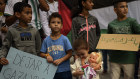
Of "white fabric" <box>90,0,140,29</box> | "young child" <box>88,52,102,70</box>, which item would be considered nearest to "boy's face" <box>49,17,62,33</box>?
"young child" <box>88,52,102,70</box>

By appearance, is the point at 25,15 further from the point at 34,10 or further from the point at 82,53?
the point at 82,53

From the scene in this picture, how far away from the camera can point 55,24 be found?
2.21 meters

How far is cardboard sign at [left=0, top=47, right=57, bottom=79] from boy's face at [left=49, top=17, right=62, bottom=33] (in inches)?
16.4

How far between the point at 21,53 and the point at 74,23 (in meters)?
0.91

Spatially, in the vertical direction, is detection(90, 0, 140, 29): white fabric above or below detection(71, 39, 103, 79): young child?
above

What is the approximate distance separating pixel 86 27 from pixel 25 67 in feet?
3.44

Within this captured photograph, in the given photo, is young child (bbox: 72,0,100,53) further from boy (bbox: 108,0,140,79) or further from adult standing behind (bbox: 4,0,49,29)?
adult standing behind (bbox: 4,0,49,29)

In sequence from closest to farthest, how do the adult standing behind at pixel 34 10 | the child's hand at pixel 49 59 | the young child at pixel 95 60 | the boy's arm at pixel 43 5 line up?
the young child at pixel 95 60
the child's hand at pixel 49 59
the adult standing behind at pixel 34 10
the boy's arm at pixel 43 5

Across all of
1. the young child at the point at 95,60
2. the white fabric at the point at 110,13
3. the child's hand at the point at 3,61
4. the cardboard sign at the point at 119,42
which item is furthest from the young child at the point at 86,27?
the white fabric at the point at 110,13

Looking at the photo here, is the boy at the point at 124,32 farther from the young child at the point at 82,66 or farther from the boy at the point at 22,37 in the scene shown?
the boy at the point at 22,37

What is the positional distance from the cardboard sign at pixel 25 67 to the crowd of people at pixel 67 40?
8 centimetres

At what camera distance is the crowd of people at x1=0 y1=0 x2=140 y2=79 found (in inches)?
80.3

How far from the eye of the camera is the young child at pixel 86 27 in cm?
250

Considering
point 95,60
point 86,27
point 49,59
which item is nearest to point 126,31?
point 86,27
